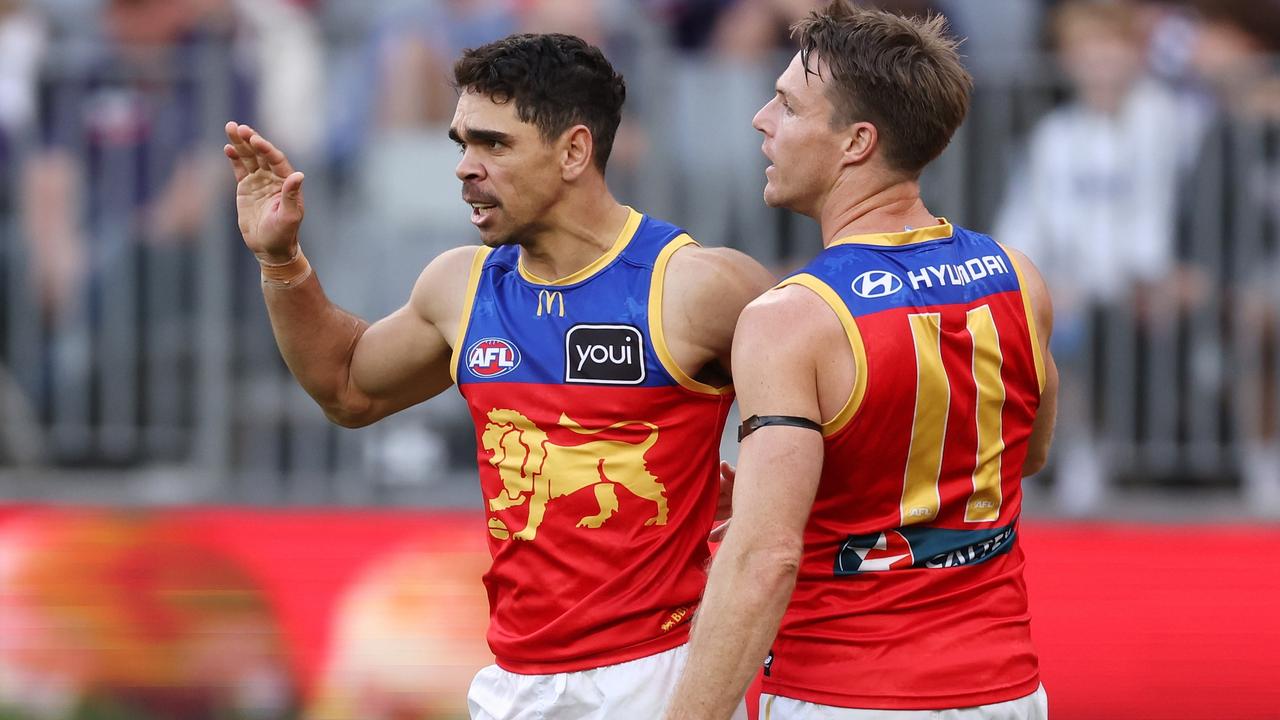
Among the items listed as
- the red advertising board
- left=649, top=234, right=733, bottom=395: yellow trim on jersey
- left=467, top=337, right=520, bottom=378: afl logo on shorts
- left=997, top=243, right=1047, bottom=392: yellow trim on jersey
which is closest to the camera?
left=997, top=243, right=1047, bottom=392: yellow trim on jersey

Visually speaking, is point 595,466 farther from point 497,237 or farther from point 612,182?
point 612,182

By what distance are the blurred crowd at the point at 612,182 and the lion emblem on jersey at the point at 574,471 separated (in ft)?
10.2

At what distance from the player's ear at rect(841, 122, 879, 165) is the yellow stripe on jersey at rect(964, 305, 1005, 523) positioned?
43cm

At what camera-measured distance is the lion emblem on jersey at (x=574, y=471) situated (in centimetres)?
403

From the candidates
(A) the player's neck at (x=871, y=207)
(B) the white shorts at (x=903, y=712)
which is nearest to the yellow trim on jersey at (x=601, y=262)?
(A) the player's neck at (x=871, y=207)

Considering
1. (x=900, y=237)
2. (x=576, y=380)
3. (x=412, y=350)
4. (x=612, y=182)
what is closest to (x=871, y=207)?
(x=900, y=237)

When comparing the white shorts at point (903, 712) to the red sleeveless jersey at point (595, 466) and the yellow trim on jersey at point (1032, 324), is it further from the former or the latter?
the yellow trim on jersey at point (1032, 324)

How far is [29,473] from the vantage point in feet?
23.9

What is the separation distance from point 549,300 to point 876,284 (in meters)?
0.91

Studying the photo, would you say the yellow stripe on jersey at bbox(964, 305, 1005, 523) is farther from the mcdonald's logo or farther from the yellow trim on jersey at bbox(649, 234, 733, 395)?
the mcdonald's logo

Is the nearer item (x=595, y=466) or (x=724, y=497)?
(x=595, y=466)

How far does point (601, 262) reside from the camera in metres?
4.16

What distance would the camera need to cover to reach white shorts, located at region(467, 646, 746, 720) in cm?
406

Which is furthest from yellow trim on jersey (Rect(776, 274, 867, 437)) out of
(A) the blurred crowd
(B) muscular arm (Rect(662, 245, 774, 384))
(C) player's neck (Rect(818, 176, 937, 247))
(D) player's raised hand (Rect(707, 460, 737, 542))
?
(A) the blurred crowd
